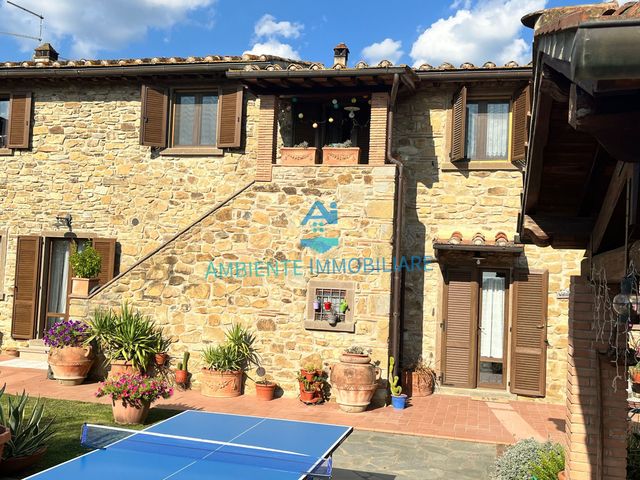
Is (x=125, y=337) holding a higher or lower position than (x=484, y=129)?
lower

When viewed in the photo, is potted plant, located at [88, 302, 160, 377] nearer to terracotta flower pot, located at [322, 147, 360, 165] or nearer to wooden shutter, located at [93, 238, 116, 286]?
wooden shutter, located at [93, 238, 116, 286]

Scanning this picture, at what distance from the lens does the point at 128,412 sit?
827cm

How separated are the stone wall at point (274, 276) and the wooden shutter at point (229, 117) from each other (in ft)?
6.62

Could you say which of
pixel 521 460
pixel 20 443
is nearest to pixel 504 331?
pixel 521 460

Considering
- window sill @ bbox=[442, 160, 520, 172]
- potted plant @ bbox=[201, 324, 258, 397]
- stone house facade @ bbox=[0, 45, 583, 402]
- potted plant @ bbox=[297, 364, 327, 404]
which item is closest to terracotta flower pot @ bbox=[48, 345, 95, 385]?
stone house facade @ bbox=[0, 45, 583, 402]

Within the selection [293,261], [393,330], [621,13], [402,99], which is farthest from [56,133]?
[621,13]

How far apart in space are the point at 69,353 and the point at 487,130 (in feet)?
31.0

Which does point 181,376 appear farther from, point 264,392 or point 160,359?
point 264,392

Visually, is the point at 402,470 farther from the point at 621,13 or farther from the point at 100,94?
the point at 100,94

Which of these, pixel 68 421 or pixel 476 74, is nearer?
pixel 68 421

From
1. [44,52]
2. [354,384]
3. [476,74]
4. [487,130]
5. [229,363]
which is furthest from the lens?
[44,52]

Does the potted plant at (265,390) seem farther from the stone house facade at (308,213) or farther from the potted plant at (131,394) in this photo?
the potted plant at (131,394)

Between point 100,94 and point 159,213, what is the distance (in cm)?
325

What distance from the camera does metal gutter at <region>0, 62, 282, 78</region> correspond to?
482 inches
